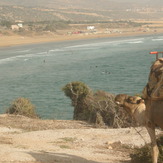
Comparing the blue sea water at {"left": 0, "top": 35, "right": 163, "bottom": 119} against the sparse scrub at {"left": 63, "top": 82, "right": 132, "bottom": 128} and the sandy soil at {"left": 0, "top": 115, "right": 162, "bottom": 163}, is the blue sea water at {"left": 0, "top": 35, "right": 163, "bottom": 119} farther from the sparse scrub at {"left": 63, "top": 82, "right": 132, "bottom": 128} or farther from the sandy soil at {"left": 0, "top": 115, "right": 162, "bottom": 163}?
the sandy soil at {"left": 0, "top": 115, "right": 162, "bottom": 163}

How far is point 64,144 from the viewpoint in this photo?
543 inches

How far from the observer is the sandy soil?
1134 cm

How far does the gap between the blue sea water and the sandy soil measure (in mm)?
10640

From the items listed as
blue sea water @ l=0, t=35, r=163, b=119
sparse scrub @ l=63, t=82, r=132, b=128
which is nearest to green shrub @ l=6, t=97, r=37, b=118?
sparse scrub @ l=63, t=82, r=132, b=128

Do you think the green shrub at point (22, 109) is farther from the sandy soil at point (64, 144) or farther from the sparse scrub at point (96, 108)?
the sandy soil at point (64, 144)

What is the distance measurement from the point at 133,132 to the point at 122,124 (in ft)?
10.7

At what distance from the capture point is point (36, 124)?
18453 millimetres

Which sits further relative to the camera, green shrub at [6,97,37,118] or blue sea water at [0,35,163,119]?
blue sea water at [0,35,163,119]

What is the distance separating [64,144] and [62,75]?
39145mm

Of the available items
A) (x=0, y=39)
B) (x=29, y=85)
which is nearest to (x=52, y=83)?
(x=29, y=85)

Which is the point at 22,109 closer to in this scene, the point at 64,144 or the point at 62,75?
the point at 64,144

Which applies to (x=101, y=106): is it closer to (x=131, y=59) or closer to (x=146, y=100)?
(x=146, y=100)

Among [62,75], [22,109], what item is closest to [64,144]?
[22,109]

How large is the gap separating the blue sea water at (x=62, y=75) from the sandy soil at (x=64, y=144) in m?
10.6
